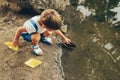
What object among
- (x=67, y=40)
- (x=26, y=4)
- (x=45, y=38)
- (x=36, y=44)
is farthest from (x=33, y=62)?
(x=26, y=4)

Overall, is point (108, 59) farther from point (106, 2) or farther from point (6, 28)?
point (106, 2)

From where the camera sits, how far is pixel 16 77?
11.6 ft

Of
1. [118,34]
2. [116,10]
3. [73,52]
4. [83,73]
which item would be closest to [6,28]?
[73,52]

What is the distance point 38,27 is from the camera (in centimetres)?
388

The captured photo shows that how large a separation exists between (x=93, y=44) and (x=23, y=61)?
4.03ft

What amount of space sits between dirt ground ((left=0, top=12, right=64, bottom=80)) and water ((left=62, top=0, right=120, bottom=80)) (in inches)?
6.8

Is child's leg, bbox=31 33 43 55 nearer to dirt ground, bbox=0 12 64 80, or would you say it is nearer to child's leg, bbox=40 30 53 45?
dirt ground, bbox=0 12 64 80

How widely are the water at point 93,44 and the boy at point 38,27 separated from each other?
47 centimetres

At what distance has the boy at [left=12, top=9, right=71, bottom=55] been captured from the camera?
3.64 metres

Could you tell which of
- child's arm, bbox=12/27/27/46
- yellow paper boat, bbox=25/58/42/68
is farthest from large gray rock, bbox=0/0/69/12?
yellow paper boat, bbox=25/58/42/68

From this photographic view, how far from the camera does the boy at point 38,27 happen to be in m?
3.64

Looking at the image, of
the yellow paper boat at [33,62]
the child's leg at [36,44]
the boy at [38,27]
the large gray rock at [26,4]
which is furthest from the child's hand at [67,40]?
the large gray rock at [26,4]

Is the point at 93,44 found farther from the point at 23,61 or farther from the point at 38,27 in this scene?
the point at 23,61

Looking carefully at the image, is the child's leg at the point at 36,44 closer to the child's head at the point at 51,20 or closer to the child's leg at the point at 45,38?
the child's leg at the point at 45,38
